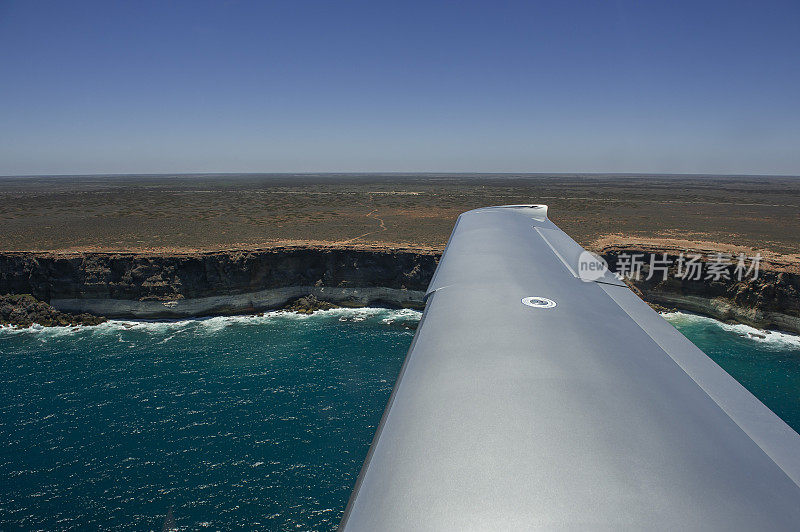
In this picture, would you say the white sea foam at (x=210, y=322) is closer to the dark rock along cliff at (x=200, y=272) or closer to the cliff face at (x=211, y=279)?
the cliff face at (x=211, y=279)

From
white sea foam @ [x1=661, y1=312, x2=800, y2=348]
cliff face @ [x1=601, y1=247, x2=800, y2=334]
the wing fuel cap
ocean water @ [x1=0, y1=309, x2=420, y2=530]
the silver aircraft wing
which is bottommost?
ocean water @ [x1=0, y1=309, x2=420, y2=530]

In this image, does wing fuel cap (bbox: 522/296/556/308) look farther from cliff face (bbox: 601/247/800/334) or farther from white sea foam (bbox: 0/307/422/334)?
cliff face (bbox: 601/247/800/334)

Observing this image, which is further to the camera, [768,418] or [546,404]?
[768,418]

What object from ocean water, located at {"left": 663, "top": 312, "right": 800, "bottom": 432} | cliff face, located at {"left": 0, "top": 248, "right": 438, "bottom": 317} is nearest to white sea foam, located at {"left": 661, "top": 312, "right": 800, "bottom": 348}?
ocean water, located at {"left": 663, "top": 312, "right": 800, "bottom": 432}

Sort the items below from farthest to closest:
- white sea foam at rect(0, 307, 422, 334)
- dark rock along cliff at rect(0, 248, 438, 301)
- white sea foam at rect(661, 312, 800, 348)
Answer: dark rock along cliff at rect(0, 248, 438, 301)
white sea foam at rect(0, 307, 422, 334)
white sea foam at rect(661, 312, 800, 348)

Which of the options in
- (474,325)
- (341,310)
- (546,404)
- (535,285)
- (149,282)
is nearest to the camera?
(546,404)

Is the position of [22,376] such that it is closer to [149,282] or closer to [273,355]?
[149,282]

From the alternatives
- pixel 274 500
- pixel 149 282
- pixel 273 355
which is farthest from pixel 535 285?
pixel 149 282

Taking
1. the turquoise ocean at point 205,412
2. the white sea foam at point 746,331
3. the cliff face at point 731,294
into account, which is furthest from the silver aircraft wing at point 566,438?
the cliff face at point 731,294
